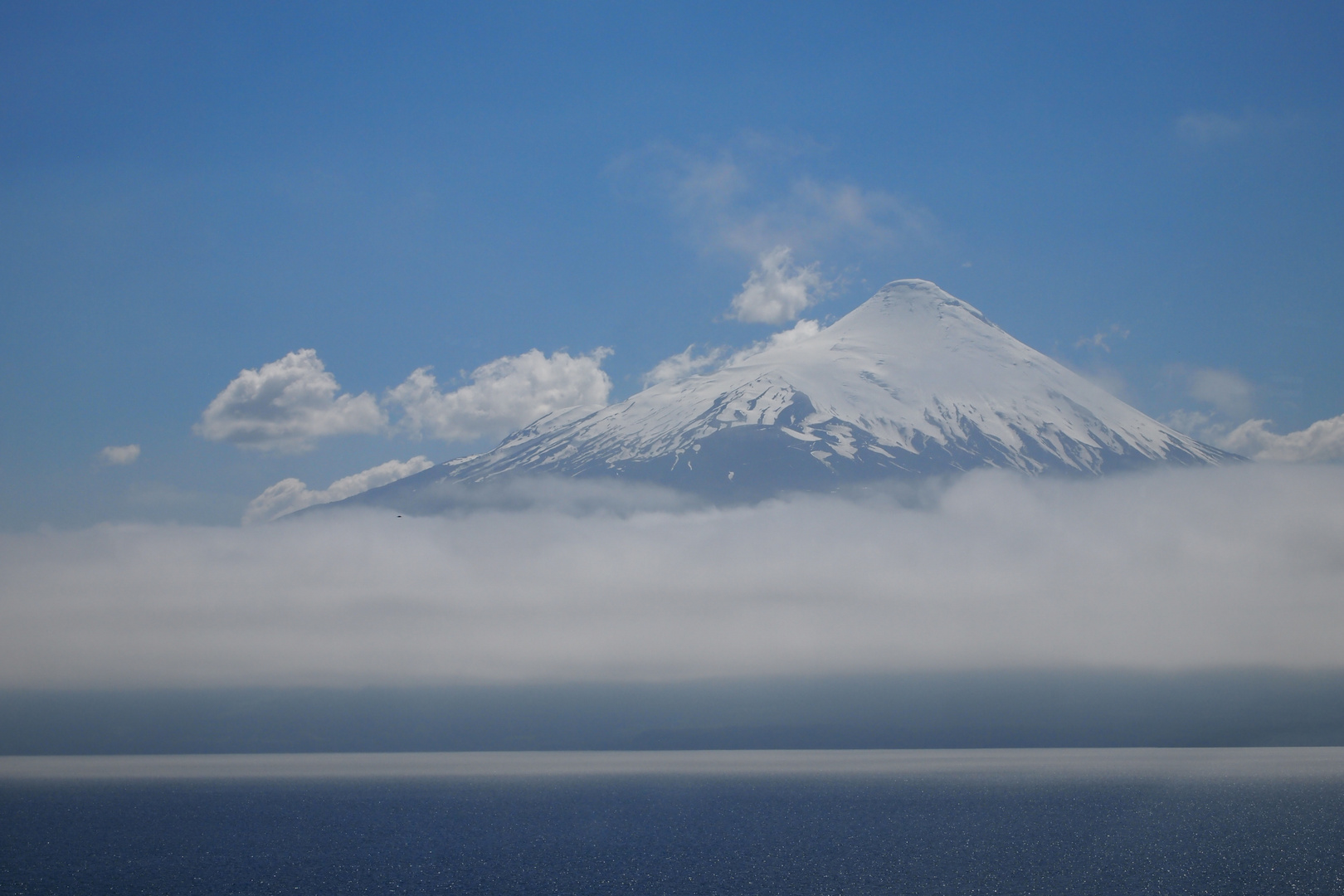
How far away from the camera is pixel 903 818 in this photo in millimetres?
146250

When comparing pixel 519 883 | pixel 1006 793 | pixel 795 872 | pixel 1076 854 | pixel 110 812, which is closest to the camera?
pixel 519 883

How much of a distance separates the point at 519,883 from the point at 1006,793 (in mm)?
131171

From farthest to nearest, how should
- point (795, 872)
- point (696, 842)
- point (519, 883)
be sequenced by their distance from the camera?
point (696, 842) < point (795, 872) < point (519, 883)

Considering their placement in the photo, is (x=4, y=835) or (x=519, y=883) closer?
(x=519, y=883)

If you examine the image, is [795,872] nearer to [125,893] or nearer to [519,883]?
[519,883]

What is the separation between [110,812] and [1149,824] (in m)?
146

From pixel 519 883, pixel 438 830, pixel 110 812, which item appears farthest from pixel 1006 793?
pixel 110 812

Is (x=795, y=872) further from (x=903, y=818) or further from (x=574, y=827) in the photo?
(x=903, y=818)

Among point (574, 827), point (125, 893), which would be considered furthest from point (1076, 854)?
point (125, 893)

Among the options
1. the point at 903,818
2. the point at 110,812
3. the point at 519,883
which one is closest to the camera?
the point at 519,883

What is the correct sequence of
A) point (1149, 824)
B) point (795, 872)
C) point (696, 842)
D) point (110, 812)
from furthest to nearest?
point (110, 812) → point (1149, 824) → point (696, 842) → point (795, 872)

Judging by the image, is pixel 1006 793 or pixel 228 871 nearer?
pixel 228 871

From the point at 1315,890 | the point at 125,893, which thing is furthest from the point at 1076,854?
the point at 125,893

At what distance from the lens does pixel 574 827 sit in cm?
13550
